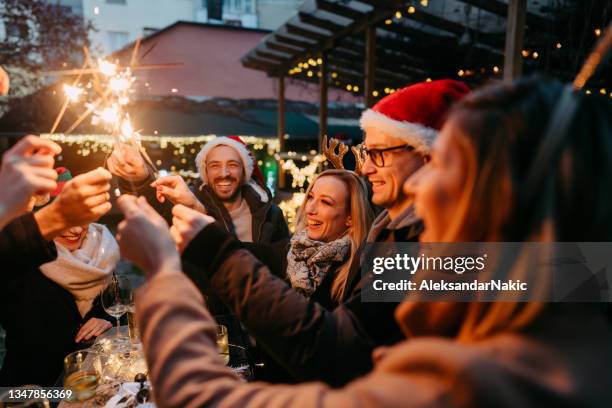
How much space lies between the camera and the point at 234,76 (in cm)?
1795

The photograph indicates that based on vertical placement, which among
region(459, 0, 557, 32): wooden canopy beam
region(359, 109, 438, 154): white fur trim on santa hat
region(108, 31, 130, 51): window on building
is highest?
region(108, 31, 130, 51): window on building

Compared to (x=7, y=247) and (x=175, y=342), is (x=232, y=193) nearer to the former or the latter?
(x=7, y=247)

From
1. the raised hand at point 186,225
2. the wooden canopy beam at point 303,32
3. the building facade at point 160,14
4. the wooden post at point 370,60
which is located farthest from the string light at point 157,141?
the raised hand at point 186,225

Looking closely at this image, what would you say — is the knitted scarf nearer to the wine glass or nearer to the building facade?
the wine glass

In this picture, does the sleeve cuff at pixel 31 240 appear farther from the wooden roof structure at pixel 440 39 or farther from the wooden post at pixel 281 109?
the wooden post at pixel 281 109

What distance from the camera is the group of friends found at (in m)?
0.75

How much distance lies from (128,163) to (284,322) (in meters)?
2.07

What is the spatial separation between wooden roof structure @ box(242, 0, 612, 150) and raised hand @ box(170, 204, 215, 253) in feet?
11.8

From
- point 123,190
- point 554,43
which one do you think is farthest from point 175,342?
point 554,43

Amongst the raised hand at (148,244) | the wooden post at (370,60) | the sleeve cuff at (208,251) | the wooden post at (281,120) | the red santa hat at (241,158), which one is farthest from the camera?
the wooden post at (281,120)

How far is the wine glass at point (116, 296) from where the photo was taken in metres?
2.55

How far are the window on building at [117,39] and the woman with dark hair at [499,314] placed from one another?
27.4 metres

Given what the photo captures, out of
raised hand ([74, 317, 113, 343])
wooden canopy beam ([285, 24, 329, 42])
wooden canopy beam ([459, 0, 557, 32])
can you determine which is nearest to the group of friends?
raised hand ([74, 317, 113, 343])

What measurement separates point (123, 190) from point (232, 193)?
3.45 feet
